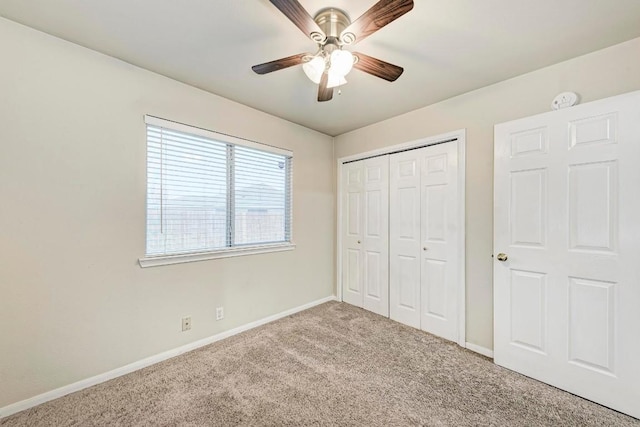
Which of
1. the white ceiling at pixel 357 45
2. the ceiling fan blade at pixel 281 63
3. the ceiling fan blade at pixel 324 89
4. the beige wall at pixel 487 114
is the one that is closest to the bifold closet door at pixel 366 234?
the beige wall at pixel 487 114

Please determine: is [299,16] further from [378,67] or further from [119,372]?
[119,372]

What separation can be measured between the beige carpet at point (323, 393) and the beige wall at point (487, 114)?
0.55m

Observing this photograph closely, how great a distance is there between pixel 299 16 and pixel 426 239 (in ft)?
7.63

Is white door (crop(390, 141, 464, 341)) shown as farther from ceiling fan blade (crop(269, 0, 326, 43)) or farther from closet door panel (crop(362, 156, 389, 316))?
ceiling fan blade (crop(269, 0, 326, 43))

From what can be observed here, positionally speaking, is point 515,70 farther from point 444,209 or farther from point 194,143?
point 194,143

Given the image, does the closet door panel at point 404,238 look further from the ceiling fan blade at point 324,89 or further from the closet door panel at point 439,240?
the ceiling fan blade at point 324,89

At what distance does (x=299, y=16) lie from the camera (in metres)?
1.24

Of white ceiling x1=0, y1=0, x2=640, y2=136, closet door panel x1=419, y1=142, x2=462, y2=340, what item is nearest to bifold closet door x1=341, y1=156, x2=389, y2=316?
closet door panel x1=419, y1=142, x2=462, y2=340

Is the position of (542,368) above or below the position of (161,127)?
below

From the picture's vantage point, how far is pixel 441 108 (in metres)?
2.64

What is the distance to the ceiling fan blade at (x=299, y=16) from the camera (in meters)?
1.16

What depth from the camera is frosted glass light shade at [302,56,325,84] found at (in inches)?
61.9

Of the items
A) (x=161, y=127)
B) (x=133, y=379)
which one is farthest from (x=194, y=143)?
(x=133, y=379)

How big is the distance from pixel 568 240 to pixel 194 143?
313 cm
